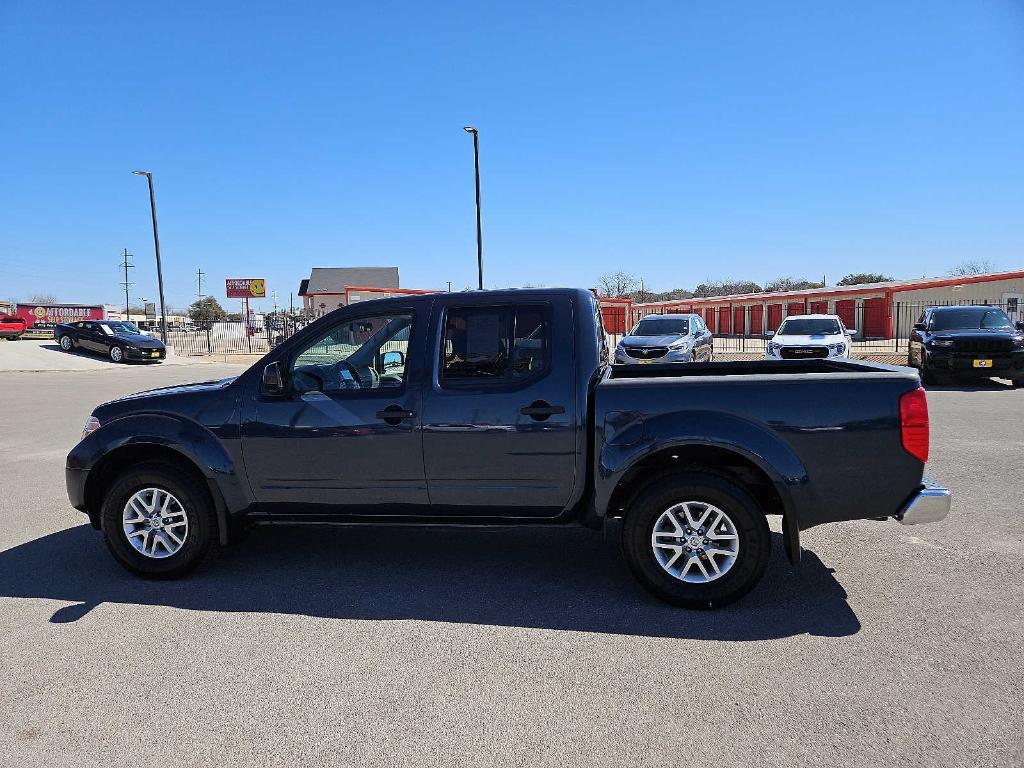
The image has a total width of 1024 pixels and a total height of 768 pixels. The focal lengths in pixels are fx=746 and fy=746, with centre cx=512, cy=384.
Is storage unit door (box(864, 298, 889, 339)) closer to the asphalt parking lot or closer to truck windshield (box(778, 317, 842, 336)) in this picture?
truck windshield (box(778, 317, 842, 336))

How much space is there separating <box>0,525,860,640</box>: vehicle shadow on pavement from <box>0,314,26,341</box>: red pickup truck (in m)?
43.0

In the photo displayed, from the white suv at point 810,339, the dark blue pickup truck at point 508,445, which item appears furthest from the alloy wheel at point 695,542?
the white suv at point 810,339

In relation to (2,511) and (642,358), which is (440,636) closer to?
(2,511)

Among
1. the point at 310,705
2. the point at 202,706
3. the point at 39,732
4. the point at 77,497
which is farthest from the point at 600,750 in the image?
the point at 77,497

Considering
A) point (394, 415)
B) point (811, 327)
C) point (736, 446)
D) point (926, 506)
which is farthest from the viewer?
point (811, 327)

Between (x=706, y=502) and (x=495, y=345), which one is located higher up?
(x=495, y=345)

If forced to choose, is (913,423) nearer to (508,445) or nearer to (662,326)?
(508,445)

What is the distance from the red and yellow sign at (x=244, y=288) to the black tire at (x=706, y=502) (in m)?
57.3

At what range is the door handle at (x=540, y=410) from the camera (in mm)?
4355

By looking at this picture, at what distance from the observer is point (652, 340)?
736 inches

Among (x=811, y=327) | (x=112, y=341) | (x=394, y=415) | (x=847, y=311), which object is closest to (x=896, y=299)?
(x=847, y=311)

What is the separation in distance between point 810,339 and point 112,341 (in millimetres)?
26641

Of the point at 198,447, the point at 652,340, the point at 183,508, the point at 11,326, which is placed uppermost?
the point at 11,326

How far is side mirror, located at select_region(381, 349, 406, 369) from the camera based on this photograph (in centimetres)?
471
